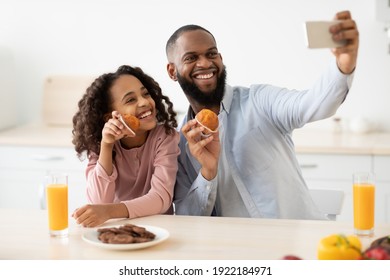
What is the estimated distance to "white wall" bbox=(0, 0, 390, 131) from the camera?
3141 mm

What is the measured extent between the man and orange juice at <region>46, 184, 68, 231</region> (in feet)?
1.33

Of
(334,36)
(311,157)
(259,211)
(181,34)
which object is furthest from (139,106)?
(311,157)

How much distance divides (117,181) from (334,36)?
0.75 metres

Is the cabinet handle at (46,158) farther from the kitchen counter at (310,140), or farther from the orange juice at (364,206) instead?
the orange juice at (364,206)

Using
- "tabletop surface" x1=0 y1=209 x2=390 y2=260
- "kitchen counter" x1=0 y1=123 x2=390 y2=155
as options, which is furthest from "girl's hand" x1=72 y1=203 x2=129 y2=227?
"kitchen counter" x1=0 y1=123 x2=390 y2=155

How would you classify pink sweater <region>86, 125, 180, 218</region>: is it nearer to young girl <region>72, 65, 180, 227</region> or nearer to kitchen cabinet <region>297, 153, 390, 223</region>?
young girl <region>72, 65, 180, 227</region>

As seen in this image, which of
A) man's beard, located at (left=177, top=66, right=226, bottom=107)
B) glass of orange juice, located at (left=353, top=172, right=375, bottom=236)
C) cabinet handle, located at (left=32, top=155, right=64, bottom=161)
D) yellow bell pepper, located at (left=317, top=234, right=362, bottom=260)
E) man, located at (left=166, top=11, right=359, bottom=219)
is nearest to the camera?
yellow bell pepper, located at (left=317, top=234, right=362, bottom=260)

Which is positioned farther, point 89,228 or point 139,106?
point 139,106

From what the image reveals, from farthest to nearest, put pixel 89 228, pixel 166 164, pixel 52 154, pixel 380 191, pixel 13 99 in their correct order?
1. pixel 13 99
2. pixel 52 154
3. pixel 380 191
4. pixel 166 164
5. pixel 89 228

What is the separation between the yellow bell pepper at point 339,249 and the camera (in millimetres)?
1150

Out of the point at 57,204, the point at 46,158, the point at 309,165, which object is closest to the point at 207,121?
the point at 57,204

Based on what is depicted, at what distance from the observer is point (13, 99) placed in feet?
11.3

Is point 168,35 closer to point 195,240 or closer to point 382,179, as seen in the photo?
point 382,179
